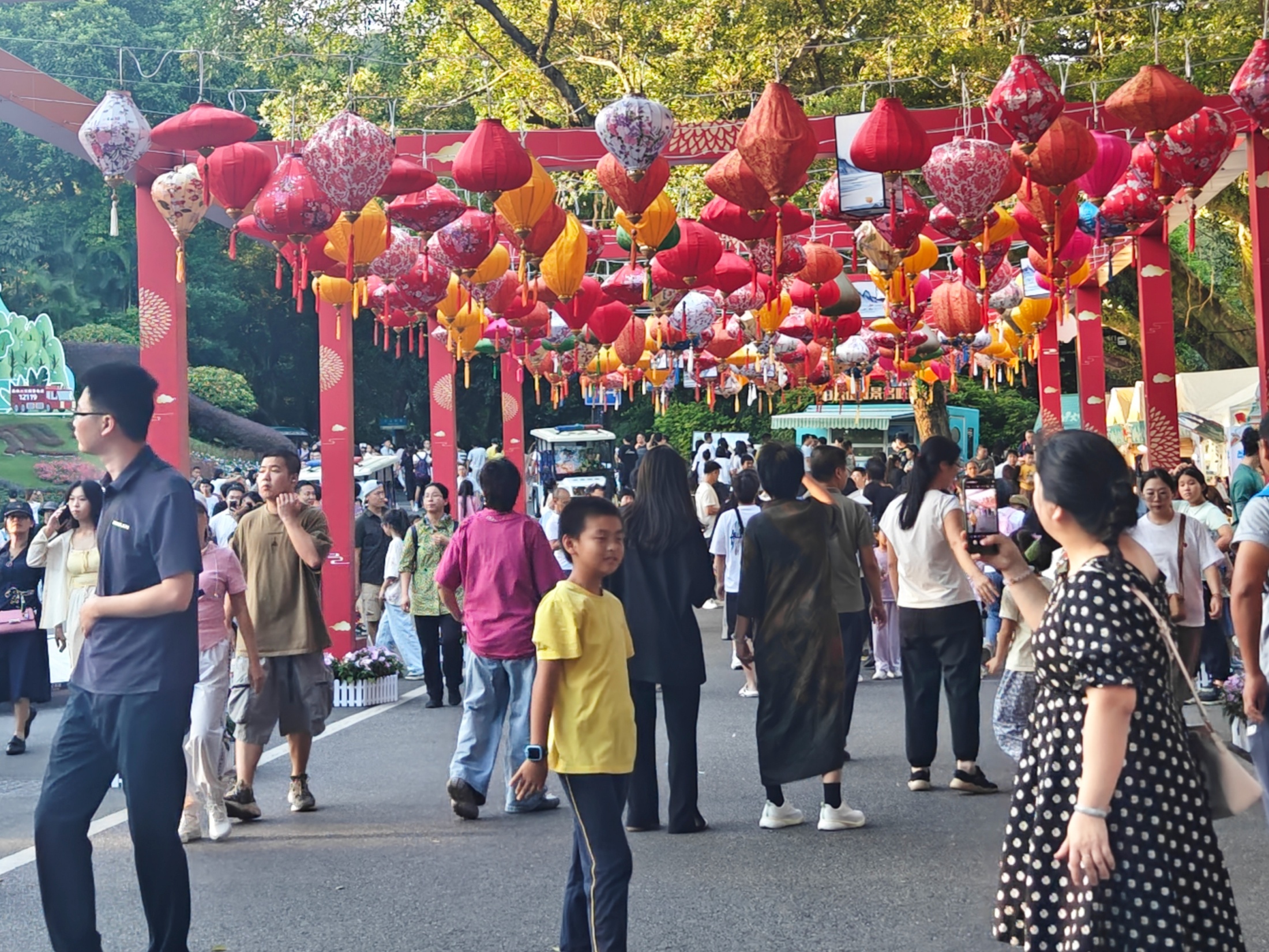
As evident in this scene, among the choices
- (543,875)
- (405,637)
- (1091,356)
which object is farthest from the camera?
(1091,356)

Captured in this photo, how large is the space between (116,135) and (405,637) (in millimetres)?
5445

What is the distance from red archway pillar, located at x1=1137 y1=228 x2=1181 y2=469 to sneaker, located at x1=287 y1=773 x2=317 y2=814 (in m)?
10.2

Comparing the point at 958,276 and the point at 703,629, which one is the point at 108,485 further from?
the point at 958,276

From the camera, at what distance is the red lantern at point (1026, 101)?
29.2 ft

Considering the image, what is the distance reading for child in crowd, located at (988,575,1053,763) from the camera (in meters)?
A: 6.38

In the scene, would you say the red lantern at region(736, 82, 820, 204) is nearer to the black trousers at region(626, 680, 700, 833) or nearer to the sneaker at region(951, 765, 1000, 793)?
the black trousers at region(626, 680, 700, 833)

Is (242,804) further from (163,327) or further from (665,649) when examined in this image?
(163,327)

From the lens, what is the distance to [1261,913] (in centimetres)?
524

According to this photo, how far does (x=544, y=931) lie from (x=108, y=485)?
7.33 ft

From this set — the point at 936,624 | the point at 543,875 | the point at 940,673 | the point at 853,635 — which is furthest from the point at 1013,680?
the point at 543,875

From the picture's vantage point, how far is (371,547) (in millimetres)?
14227

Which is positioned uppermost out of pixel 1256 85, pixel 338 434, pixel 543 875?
pixel 1256 85

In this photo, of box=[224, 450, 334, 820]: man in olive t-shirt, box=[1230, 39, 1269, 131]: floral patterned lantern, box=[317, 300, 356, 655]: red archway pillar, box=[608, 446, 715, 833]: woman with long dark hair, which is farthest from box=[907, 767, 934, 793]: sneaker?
box=[317, 300, 356, 655]: red archway pillar

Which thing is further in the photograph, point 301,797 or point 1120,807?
point 301,797
